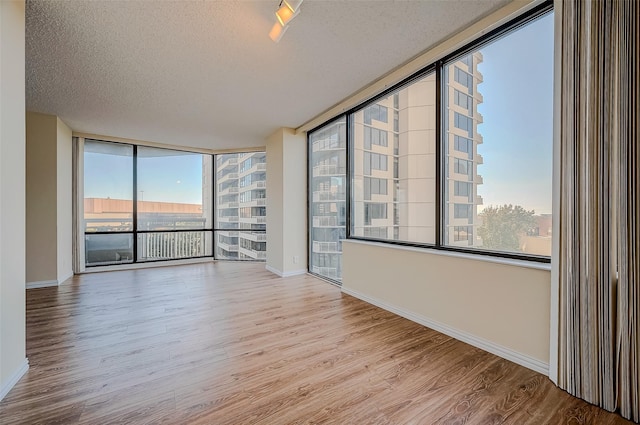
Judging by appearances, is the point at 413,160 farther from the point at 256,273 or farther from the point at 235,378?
the point at 256,273

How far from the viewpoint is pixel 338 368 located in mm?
2086

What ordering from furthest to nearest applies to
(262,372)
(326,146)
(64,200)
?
(326,146)
(64,200)
(262,372)

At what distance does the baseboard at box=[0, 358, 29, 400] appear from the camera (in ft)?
5.72

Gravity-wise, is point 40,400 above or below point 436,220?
below

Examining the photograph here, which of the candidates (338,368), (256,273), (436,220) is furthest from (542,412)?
(256,273)

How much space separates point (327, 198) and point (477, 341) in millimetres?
3117

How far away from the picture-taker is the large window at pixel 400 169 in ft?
9.88

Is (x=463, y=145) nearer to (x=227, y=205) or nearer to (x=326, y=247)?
(x=326, y=247)

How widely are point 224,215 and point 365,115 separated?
14.5ft

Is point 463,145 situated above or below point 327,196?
above

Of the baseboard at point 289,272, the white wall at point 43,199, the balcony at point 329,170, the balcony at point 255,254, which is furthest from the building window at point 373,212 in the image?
the white wall at point 43,199

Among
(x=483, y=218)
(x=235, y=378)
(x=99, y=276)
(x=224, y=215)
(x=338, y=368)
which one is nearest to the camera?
(x=235, y=378)

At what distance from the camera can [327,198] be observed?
194 inches

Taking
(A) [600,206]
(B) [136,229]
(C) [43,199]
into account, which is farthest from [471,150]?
(B) [136,229]
